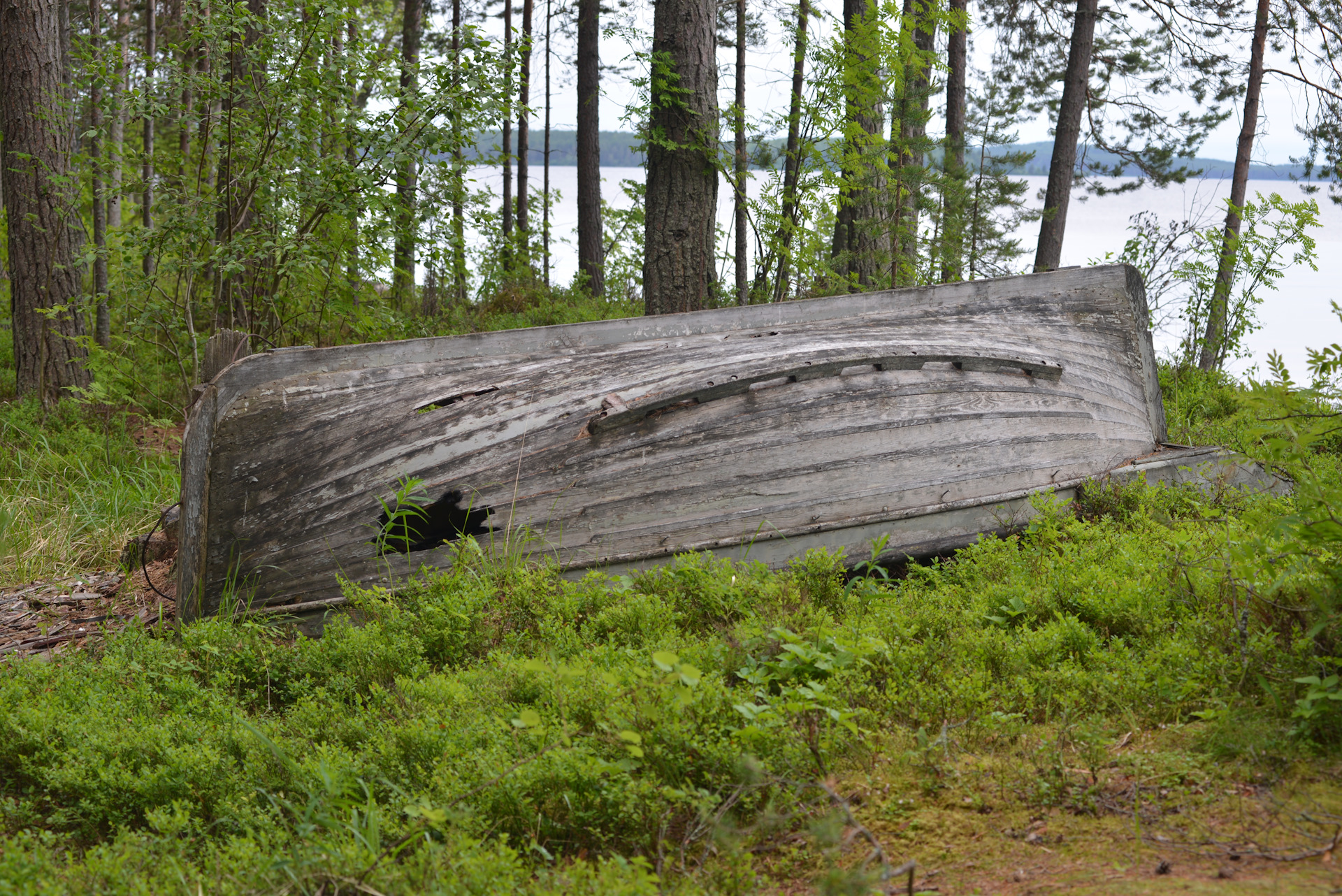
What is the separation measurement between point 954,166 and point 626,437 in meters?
8.28

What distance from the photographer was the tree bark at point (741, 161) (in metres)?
7.16

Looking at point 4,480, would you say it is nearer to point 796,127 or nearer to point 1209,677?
point 796,127

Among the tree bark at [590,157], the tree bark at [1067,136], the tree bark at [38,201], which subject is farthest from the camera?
the tree bark at [590,157]

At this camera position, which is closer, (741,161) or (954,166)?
(741,161)

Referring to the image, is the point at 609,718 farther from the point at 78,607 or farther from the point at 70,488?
the point at 70,488

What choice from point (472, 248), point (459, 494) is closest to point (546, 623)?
point (459, 494)

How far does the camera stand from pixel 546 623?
3.37 m

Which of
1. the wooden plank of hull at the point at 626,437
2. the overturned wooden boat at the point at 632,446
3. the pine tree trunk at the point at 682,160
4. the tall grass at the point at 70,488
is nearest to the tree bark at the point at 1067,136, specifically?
the pine tree trunk at the point at 682,160

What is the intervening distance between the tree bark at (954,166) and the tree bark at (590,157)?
225 inches

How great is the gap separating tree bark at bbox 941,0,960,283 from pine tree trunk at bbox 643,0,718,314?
206 centimetres

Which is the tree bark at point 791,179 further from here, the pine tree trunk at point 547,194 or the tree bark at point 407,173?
the pine tree trunk at point 547,194

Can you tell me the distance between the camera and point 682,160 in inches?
270

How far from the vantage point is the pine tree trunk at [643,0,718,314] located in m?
6.79

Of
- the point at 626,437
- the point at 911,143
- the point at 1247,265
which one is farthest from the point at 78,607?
the point at 1247,265
